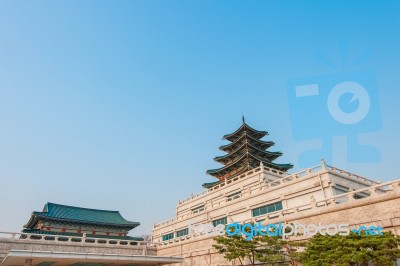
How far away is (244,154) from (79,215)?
26121 millimetres

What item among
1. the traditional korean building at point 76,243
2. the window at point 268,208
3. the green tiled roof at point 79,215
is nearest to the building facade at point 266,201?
the window at point 268,208

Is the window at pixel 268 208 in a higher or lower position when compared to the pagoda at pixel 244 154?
lower

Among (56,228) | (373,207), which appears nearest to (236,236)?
(373,207)

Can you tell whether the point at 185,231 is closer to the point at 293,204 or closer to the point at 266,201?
the point at 266,201

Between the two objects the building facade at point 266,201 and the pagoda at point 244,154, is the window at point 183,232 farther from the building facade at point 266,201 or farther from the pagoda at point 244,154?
the pagoda at point 244,154

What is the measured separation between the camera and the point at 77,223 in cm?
4172

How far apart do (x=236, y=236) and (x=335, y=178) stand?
33.3 feet

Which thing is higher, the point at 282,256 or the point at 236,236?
the point at 236,236

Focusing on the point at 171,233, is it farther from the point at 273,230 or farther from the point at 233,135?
the point at 273,230

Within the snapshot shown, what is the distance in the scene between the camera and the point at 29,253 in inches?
699

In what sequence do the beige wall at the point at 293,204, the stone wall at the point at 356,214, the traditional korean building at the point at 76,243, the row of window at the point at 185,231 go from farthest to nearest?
the row of window at the point at 185,231 < the traditional korean building at the point at 76,243 < the beige wall at the point at 293,204 < the stone wall at the point at 356,214

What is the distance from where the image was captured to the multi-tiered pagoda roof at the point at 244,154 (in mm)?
41500

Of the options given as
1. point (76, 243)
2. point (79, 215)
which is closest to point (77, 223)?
point (79, 215)

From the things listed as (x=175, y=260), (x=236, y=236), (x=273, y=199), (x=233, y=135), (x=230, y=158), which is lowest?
(x=175, y=260)
